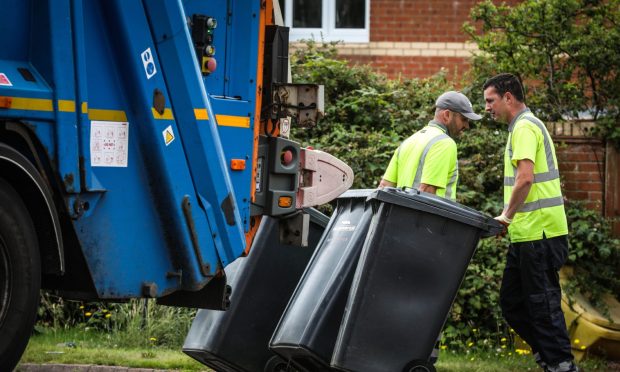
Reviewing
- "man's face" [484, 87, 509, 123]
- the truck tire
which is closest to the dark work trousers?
"man's face" [484, 87, 509, 123]

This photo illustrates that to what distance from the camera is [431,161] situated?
711 centimetres

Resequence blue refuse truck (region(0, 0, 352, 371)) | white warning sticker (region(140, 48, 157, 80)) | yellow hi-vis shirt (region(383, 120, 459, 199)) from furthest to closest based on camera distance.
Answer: yellow hi-vis shirt (region(383, 120, 459, 199)) → white warning sticker (region(140, 48, 157, 80)) → blue refuse truck (region(0, 0, 352, 371))

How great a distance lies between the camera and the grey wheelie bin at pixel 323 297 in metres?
6.14

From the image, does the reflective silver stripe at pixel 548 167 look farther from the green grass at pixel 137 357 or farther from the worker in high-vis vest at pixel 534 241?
the green grass at pixel 137 357

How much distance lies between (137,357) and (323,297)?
207cm

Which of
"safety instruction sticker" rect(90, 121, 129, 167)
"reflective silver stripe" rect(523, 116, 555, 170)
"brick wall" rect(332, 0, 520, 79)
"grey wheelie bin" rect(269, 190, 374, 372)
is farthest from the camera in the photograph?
"brick wall" rect(332, 0, 520, 79)

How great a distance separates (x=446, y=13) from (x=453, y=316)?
6104 millimetres

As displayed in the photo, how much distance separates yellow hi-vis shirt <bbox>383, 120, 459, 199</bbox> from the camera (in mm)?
7109

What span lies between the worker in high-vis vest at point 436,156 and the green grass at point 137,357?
1.34m

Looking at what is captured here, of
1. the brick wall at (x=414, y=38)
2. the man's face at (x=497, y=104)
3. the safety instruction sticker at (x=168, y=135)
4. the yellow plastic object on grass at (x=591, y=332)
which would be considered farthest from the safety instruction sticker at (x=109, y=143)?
the brick wall at (x=414, y=38)

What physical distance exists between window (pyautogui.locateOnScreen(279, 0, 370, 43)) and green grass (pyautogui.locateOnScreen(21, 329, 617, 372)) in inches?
258

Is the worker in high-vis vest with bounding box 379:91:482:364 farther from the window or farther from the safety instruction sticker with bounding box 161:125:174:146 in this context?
the window

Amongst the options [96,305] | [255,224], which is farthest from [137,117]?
[96,305]

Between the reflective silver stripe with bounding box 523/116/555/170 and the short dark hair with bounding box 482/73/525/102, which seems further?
the short dark hair with bounding box 482/73/525/102
